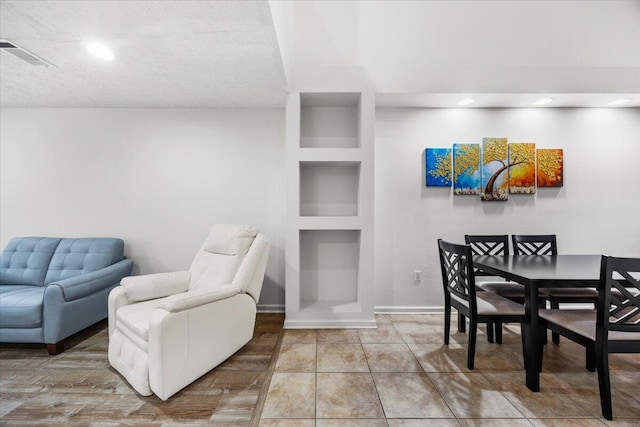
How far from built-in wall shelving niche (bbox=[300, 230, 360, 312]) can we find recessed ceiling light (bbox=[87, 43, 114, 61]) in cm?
228

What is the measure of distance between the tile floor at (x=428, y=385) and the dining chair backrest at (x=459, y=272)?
50 centimetres

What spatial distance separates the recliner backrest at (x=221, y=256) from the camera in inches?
A: 99.5

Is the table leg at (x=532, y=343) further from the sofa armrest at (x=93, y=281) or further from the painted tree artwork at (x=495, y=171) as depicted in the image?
the sofa armrest at (x=93, y=281)

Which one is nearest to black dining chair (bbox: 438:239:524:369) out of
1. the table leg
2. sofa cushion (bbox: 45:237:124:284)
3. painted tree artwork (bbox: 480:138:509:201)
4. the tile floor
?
the table leg

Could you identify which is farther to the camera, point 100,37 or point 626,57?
point 626,57

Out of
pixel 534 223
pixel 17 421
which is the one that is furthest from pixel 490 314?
pixel 17 421

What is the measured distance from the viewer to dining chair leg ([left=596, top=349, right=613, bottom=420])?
1.62 meters

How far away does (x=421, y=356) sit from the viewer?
2.38 meters

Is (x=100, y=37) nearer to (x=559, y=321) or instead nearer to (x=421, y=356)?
(x=421, y=356)

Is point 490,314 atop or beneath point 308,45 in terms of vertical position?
beneath

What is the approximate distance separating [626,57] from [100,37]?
189 inches

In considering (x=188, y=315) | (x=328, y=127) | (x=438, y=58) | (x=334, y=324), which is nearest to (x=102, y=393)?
(x=188, y=315)

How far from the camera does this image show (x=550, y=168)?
3.40 metres

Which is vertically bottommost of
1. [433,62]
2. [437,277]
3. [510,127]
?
[437,277]
